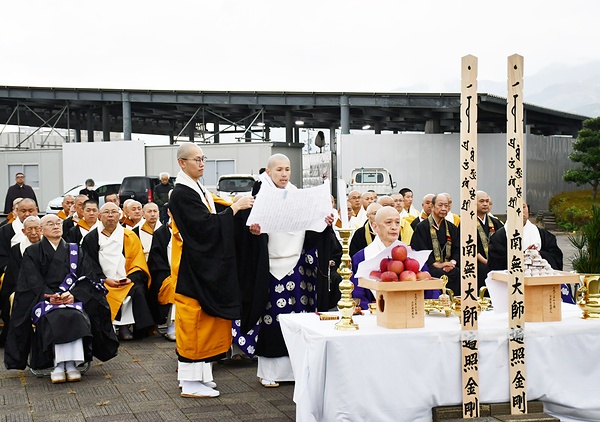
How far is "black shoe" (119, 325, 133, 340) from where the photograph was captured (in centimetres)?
864

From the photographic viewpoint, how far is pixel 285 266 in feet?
20.4

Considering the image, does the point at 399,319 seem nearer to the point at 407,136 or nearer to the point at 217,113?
the point at 407,136

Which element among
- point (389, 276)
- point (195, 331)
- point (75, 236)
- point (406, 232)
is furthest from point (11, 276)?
point (389, 276)

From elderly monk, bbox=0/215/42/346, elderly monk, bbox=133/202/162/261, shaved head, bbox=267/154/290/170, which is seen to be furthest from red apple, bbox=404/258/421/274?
elderly monk, bbox=133/202/162/261

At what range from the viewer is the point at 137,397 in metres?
5.94

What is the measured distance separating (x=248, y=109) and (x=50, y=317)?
976 inches

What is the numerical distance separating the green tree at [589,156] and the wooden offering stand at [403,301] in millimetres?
23691

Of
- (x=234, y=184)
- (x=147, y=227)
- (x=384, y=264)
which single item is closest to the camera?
(x=384, y=264)

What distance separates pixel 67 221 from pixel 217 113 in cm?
2152

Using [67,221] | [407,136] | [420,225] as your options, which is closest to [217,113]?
[407,136]

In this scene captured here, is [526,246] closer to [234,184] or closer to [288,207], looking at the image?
[288,207]

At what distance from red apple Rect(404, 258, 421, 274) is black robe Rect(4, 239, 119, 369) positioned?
3.22 m

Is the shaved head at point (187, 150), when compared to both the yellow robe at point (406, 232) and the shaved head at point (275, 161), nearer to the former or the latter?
the shaved head at point (275, 161)

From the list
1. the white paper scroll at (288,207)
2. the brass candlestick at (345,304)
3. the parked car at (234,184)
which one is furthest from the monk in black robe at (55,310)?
the parked car at (234,184)
